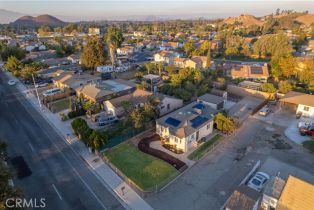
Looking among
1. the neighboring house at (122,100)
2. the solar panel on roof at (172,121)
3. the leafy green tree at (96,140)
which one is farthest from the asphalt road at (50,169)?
the solar panel on roof at (172,121)

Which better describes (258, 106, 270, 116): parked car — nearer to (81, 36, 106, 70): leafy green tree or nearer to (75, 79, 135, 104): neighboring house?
(75, 79, 135, 104): neighboring house

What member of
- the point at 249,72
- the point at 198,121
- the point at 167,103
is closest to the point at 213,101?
the point at 167,103

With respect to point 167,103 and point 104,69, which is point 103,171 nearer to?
point 167,103

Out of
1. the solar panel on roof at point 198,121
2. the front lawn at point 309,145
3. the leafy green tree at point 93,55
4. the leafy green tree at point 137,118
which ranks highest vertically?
the leafy green tree at point 93,55

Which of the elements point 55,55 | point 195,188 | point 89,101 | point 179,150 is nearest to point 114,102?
point 89,101

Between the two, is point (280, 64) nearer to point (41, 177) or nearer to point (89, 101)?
point (89, 101)

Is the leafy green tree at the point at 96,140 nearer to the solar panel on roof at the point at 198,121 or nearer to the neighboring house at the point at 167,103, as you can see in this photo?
the solar panel on roof at the point at 198,121

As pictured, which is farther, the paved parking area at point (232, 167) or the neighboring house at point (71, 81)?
the neighboring house at point (71, 81)
